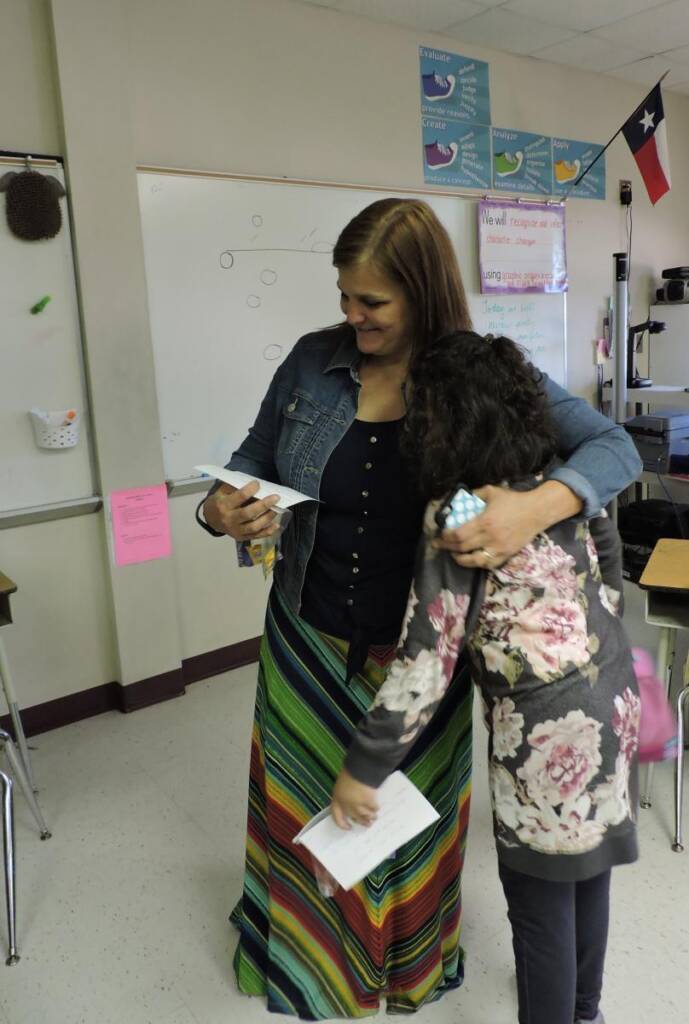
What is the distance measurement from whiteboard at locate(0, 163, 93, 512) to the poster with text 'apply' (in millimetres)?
1974

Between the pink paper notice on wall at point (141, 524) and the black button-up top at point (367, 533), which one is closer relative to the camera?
the black button-up top at point (367, 533)

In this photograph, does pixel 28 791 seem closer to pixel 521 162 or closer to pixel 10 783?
pixel 10 783

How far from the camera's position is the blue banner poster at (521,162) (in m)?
3.79

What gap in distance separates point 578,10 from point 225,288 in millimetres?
1943

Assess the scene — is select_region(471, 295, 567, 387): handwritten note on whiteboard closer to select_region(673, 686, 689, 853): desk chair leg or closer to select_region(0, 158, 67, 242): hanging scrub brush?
select_region(0, 158, 67, 242): hanging scrub brush

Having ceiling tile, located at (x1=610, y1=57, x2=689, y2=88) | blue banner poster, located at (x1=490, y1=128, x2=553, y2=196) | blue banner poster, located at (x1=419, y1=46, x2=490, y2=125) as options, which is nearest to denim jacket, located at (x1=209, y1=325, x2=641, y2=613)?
blue banner poster, located at (x1=419, y1=46, x2=490, y2=125)

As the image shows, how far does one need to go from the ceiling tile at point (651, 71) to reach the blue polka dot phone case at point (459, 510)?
3.98 metres

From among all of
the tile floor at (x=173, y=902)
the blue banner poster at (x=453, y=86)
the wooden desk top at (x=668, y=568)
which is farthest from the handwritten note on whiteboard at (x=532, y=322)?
the tile floor at (x=173, y=902)

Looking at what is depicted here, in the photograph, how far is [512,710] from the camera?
3.67 feet

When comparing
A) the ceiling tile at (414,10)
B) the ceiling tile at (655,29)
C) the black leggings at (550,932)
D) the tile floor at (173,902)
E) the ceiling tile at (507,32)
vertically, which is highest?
the ceiling tile at (655,29)

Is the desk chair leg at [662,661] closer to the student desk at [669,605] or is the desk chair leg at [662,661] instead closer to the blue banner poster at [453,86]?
the student desk at [669,605]

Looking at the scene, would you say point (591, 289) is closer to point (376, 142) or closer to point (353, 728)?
point (376, 142)

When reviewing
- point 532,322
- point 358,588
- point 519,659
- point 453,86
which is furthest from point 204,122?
point 519,659

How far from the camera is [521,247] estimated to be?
12.7 feet
